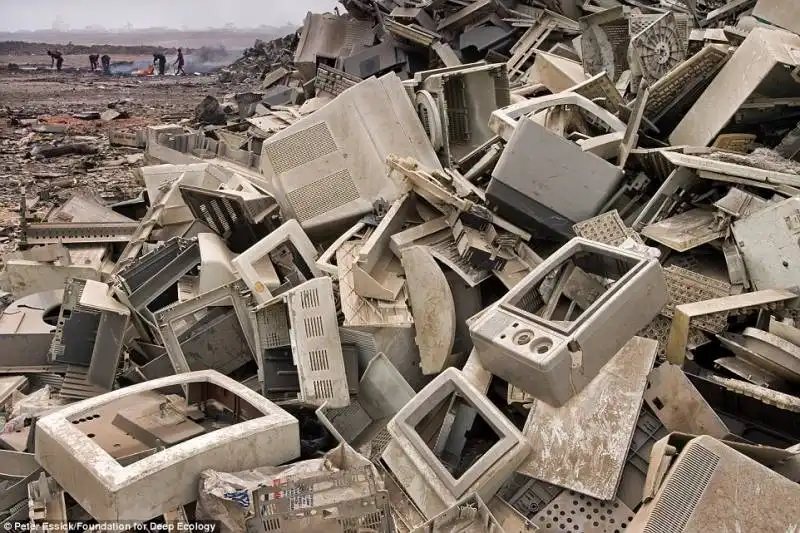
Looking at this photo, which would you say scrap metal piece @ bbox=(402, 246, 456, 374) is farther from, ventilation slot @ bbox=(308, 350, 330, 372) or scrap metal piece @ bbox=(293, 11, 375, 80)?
scrap metal piece @ bbox=(293, 11, 375, 80)

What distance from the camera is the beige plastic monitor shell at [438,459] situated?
2252 millimetres

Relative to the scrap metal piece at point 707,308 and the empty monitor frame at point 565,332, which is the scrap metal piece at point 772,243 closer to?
the scrap metal piece at point 707,308

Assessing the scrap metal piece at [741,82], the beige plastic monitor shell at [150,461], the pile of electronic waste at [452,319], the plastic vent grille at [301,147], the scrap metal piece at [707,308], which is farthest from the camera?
the plastic vent grille at [301,147]

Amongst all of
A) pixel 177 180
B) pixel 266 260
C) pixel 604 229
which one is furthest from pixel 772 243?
pixel 177 180

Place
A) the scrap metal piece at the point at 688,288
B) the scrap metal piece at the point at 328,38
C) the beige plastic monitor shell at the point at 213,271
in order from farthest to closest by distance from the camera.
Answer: the scrap metal piece at the point at 328,38 < the beige plastic monitor shell at the point at 213,271 < the scrap metal piece at the point at 688,288

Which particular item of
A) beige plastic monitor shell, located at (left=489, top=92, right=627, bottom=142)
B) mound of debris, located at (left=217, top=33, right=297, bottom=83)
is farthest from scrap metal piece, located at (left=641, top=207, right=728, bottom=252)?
mound of debris, located at (left=217, top=33, right=297, bottom=83)

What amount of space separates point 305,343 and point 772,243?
209cm

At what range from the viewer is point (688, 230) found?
3287 mm

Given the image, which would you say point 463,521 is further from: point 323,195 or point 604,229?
point 323,195

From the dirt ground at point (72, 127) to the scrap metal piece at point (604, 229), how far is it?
176 inches

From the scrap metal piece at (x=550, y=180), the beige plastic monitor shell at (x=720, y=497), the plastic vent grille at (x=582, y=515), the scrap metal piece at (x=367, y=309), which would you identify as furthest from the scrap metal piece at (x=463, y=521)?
the scrap metal piece at (x=550, y=180)

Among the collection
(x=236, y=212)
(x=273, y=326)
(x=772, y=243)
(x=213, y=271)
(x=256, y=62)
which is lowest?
(x=256, y=62)

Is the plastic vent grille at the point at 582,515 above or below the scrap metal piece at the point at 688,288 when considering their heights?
below

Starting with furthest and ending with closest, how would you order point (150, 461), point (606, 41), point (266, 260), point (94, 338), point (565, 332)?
point (606, 41) < point (266, 260) < point (94, 338) < point (565, 332) < point (150, 461)
